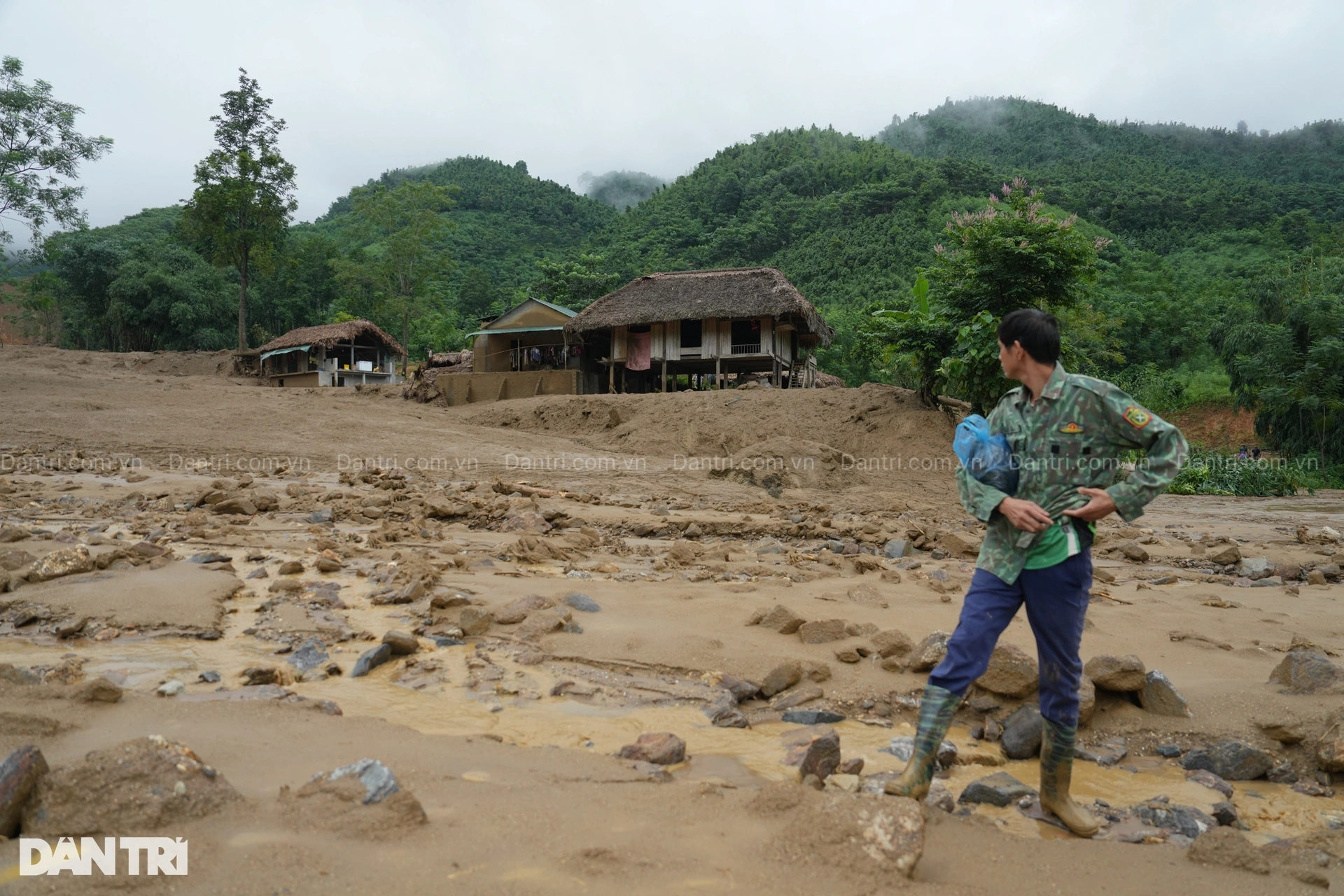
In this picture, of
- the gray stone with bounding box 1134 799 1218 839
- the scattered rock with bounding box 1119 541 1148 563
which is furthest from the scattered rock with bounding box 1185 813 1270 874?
the scattered rock with bounding box 1119 541 1148 563

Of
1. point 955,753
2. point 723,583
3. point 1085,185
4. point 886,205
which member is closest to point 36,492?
point 723,583

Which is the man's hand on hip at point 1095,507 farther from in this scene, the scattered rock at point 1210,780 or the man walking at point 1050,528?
the scattered rock at point 1210,780

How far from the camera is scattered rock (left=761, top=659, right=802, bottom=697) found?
3385 millimetres

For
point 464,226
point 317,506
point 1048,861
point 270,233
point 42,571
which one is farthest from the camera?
point 464,226

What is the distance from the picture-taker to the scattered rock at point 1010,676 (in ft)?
10.4

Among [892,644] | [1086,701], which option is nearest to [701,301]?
[892,644]

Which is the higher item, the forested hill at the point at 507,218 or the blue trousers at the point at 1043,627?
the forested hill at the point at 507,218

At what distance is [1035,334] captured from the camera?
2523mm

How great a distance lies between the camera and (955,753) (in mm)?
2809

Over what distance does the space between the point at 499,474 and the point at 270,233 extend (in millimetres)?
28219

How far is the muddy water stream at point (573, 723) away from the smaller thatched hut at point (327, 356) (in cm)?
2827

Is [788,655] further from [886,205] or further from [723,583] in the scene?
[886,205]

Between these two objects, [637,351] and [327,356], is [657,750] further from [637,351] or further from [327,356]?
[327,356]

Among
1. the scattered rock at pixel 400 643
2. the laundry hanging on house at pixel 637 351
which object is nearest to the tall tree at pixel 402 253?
the laundry hanging on house at pixel 637 351
